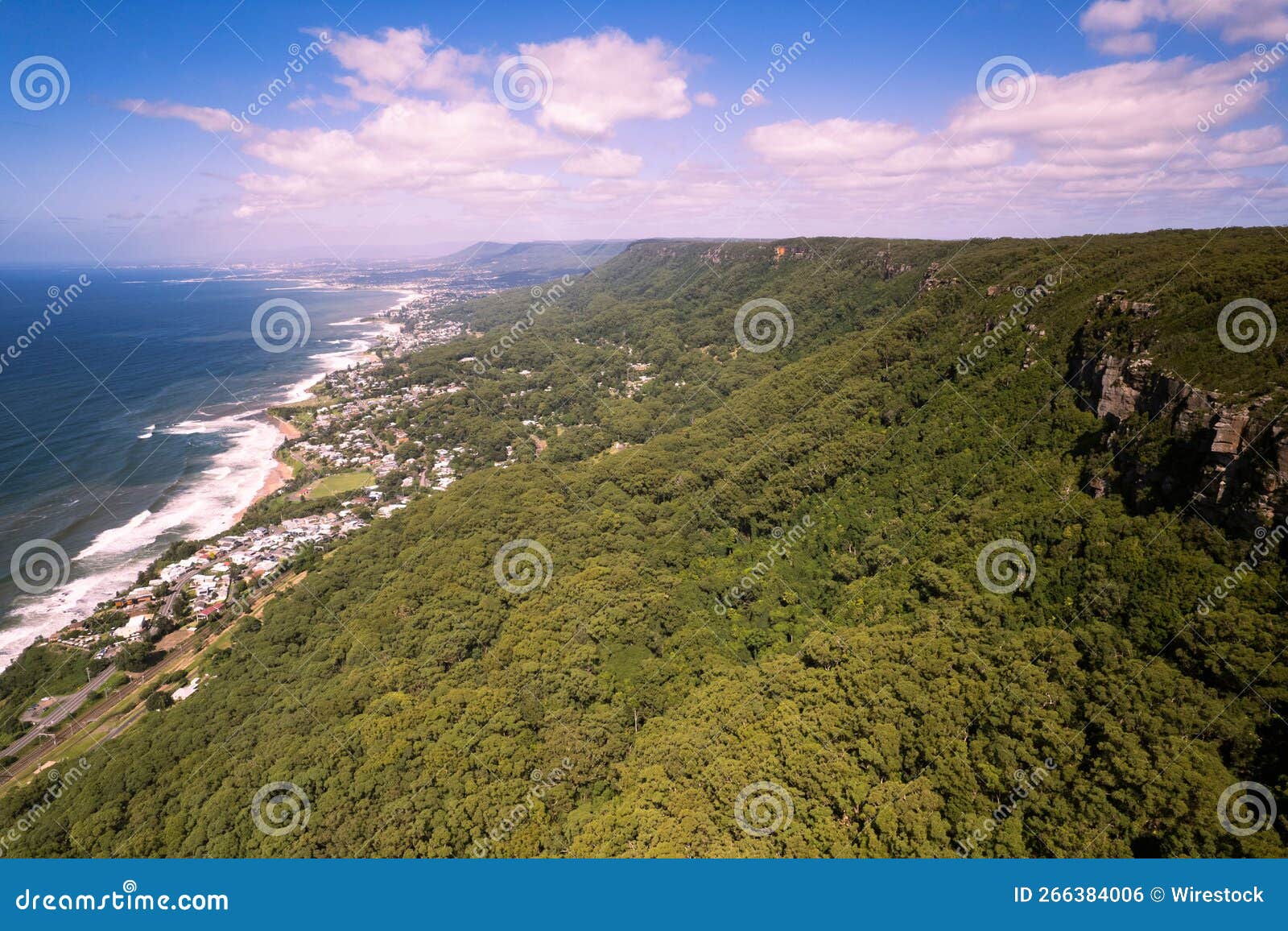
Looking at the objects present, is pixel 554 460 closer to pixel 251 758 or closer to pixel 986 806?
pixel 251 758

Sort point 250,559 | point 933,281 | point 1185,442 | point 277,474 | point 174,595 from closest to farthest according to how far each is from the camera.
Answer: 1. point 1185,442
2. point 174,595
3. point 250,559
4. point 933,281
5. point 277,474

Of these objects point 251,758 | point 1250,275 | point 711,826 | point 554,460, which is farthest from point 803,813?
point 554,460

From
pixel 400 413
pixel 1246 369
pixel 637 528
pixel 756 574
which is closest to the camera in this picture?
pixel 1246 369

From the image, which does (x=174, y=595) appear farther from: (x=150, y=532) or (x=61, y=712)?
(x=150, y=532)

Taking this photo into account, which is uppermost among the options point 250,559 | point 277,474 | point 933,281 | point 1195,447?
point 933,281

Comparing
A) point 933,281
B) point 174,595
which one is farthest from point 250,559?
point 933,281

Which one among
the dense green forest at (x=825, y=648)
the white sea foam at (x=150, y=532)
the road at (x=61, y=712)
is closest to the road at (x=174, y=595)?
the white sea foam at (x=150, y=532)

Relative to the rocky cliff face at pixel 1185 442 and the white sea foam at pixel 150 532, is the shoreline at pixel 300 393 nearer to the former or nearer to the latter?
the white sea foam at pixel 150 532
